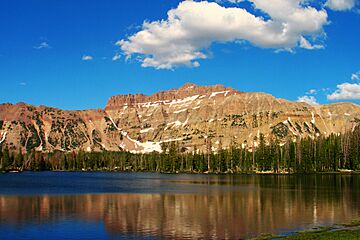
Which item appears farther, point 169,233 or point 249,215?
point 249,215

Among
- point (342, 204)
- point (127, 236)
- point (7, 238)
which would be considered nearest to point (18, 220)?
point (7, 238)

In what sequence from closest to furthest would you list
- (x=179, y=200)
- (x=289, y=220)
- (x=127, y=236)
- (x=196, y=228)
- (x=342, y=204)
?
(x=127, y=236)
(x=196, y=228)
(x=289, y=220)
(x=342, y=204)
(x=179, y=200)

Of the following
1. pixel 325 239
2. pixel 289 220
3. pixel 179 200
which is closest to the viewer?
pixel 325 239

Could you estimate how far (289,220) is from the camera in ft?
179

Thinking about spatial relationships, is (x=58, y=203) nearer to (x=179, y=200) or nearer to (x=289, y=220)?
(x=179, y=200)

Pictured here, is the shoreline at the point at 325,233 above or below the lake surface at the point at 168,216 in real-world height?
above

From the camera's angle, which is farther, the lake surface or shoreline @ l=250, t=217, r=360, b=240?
the lake surface

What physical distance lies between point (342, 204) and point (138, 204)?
35.4 m

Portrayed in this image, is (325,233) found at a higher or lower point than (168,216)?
higher

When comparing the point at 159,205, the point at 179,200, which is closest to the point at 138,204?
the point at 159,205

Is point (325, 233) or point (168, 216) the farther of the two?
point (168, 216)

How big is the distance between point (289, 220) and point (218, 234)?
14026 millimetres

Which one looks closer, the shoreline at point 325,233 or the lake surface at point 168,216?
the shoreline at point 325,233

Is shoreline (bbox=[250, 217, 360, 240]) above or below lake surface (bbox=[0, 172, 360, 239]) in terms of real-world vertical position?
above
